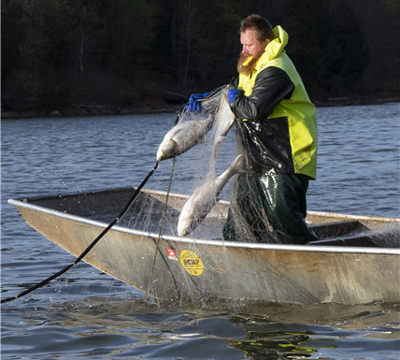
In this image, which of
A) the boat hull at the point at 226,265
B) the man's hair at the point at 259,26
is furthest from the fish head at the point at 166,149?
the man's hair at the point at 259,26

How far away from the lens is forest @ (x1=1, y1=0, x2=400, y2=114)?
172 feet

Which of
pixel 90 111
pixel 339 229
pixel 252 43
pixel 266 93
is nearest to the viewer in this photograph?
pixel 266 93

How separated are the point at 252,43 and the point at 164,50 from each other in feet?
187

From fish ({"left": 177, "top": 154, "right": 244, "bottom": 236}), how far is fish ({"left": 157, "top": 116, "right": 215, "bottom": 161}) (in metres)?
0.29

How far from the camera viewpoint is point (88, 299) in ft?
23.3

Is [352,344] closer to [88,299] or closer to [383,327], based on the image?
[383,327]

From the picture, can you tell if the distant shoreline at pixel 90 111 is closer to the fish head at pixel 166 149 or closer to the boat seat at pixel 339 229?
the boat seat at pixel 339 229

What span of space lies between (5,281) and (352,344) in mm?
3730

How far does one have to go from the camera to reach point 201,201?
6117mm

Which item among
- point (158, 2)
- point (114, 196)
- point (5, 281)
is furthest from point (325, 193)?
point (158, 2)

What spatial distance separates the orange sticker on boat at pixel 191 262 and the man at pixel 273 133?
52cm

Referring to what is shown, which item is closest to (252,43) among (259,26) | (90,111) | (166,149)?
(259,26)

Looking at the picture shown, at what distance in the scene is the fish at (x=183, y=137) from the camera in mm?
6078

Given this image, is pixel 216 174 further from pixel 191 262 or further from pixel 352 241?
pixel 352 241
